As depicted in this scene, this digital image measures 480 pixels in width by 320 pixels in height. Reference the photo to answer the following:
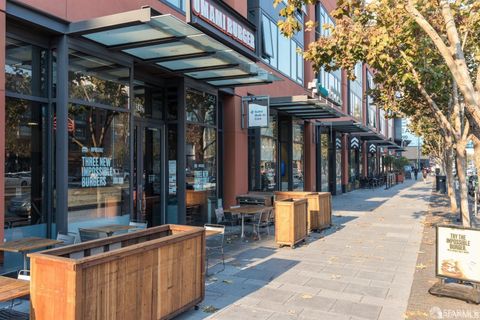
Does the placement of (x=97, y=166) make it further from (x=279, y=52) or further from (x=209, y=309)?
(x=279, y=52)

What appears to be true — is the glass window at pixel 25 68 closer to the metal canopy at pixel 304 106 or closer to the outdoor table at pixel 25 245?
the outdoor table at pixel 25 245

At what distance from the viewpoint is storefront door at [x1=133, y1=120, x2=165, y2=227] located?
10.3 metres

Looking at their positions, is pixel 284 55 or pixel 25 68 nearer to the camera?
pixel 25 68

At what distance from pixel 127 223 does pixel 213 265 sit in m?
2.29

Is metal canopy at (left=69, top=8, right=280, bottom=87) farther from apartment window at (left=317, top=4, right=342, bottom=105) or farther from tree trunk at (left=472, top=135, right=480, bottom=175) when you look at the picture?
apartment window at (left=317, top=4, right=342, bottom=105)

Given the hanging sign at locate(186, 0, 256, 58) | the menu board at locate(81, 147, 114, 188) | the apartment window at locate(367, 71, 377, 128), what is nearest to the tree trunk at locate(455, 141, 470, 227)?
the hanging sign at locate(186, 0, 256, 58)

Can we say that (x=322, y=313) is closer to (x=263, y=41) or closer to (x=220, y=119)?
(x=220, y=119)

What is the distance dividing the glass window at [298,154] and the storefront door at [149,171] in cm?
907

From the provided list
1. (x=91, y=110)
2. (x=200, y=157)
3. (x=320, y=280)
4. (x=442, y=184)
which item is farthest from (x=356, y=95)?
(x=320, y=280)

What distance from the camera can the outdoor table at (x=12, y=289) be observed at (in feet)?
11.9

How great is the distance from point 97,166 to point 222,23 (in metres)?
3.59

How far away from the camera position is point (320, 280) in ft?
22.3

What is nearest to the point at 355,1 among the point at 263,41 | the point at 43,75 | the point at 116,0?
the point at 116,0
